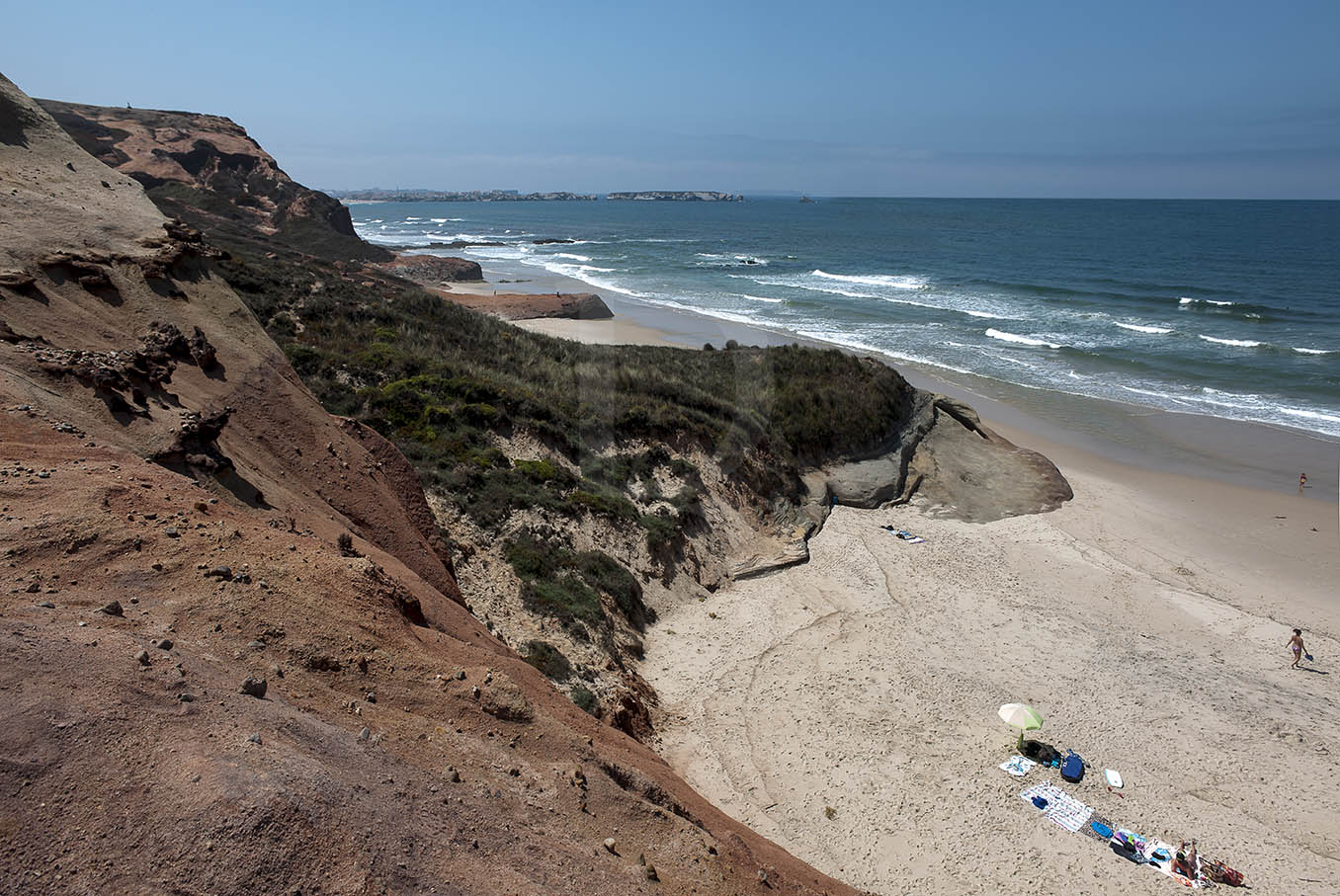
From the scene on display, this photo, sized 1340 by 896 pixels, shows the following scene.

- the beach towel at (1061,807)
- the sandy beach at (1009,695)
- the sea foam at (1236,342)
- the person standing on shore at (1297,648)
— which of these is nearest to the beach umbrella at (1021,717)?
the sandy beach at (1009,695)

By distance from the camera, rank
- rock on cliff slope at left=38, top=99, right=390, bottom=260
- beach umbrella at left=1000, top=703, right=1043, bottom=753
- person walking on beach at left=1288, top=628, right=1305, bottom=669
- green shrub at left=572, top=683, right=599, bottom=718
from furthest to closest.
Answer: rock on cliff slope at left=38, top=99, right=390, bottom=260 < person walking on beach at left=1288, top=628, right=1305, bottom=669 < beach umbrella at left=1000, top=703, right=1043, bottom=753 < green shrub at left=572, top=683, right=599, bottom=718

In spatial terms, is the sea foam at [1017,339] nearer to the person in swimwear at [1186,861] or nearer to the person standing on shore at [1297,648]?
the person standing on shore at [1297,648]

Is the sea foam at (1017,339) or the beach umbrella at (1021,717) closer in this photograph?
the beach umbrella at (1021,717)

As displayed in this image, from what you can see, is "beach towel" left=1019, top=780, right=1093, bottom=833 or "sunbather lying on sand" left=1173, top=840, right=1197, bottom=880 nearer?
"sunbather lying on sand" left=1173, top=840, right=1197, bottom=880

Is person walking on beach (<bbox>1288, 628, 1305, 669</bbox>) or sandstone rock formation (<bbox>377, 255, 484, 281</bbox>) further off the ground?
sandstone rock formation (<bbox>377, 255, 484, 281</bbox>)

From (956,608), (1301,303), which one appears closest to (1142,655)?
(956,608)

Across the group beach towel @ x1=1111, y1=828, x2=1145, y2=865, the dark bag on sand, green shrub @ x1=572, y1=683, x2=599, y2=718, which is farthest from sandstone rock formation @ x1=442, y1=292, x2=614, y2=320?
beach towel @ x1=1111, y1=828, x2=1145, y2=865

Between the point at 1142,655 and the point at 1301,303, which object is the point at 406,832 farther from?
the point at 1301,303

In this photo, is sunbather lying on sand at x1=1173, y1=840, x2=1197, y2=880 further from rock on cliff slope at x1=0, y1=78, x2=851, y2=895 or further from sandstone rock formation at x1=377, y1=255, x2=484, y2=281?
sandstone rock formation at x1=377, y1=255, x2=484, y2=281
